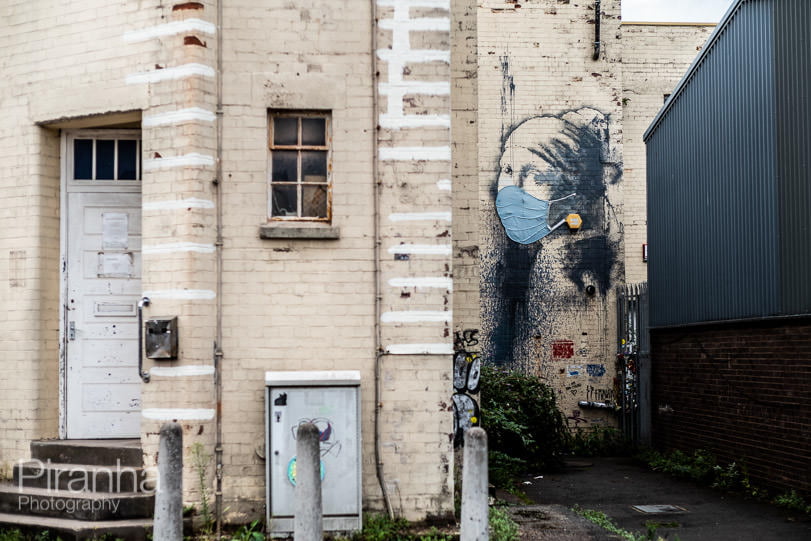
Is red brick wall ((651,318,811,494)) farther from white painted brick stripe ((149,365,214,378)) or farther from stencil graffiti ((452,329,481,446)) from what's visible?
white painted brick stripe ((149,365,214,378))

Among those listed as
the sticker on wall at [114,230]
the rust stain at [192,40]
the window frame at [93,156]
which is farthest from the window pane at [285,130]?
the sticker on wall at [114,230]

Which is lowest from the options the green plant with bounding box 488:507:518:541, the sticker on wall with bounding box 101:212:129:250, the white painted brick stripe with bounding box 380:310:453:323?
the green plant with bounding box 488:507:518:541

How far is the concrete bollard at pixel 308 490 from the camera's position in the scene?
21.1 feet

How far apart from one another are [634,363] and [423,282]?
877cm

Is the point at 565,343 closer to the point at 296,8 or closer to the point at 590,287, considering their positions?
the point at 590,287

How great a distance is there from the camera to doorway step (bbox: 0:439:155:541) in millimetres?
7766

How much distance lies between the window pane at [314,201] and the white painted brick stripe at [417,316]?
3.94 feet

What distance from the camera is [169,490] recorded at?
6.55m

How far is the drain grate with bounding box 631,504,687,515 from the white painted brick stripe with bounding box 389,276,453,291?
4.20 meters

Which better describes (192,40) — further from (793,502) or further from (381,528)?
(793,502)

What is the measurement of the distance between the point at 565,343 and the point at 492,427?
4.45 m

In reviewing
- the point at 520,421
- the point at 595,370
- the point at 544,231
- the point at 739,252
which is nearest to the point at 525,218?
the point at 544,231

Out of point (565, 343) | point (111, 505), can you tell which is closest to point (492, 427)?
point (565, 343)

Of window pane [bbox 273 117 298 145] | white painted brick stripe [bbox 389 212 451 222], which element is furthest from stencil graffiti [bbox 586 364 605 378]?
window pane [bbox 273 117 298 145]
